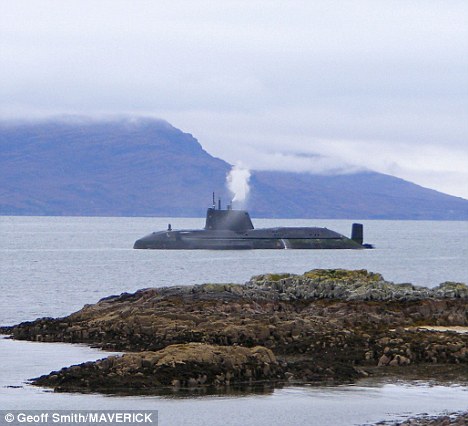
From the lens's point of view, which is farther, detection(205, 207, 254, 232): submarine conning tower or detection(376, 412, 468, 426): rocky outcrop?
detection(205, 207, 254, 232): submarine conning tower

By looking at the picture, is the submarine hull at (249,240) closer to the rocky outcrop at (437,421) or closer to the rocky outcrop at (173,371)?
the rocky outcrop at (173,371)

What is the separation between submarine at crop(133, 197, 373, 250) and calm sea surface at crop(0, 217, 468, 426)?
1282 millimetres

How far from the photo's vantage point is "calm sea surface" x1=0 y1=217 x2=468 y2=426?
21.4 m

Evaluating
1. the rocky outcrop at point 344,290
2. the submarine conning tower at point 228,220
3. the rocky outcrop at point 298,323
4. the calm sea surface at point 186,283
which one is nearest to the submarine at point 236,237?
the submarine conning tower at point 228,220

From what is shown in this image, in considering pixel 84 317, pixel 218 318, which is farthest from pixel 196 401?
pixel 84 317

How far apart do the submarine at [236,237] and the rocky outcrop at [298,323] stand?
67.9m

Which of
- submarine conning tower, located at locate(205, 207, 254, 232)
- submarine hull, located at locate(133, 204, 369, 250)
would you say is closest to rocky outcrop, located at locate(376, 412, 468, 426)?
submarine hull, located at locate(133, 204, 369, 250)

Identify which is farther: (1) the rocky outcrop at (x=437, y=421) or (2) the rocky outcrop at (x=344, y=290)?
(2) the rocky outcrop at (x=344, y=290)

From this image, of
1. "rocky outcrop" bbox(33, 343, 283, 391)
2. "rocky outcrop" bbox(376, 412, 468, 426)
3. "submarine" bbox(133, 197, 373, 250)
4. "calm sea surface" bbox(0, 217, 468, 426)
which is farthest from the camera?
"submarine" bbox(133, 197, 373, 250)

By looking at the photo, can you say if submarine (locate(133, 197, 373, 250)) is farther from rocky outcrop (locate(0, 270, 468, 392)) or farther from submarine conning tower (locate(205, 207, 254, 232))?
rocky outcrop (locate(0, 270, 468, 392))

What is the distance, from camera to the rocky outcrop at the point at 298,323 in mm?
27969

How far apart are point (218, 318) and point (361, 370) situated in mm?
8402

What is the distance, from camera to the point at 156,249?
125 meters

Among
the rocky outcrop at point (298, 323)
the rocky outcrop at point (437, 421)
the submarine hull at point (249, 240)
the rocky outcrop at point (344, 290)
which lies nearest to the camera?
the rocky outcrop at point (437, 421)
